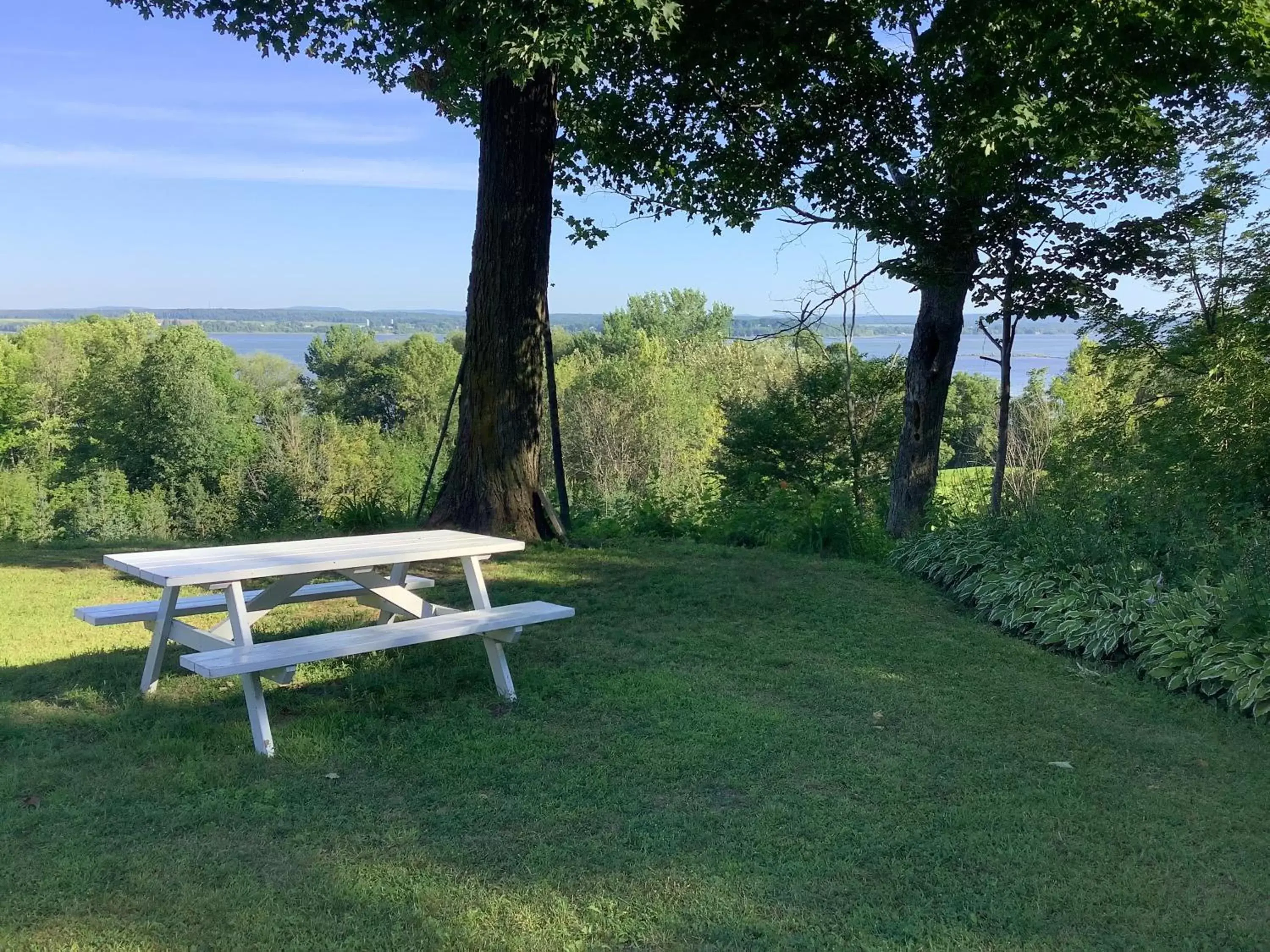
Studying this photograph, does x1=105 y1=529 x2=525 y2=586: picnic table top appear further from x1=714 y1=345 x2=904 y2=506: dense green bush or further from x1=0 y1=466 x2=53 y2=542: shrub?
x1=0 y1=466 x2=53 y2=542: shrub

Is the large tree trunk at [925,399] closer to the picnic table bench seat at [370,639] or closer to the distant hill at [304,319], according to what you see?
the picnic table bench seat at [370,639]

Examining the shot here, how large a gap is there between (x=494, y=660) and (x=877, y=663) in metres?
2.29

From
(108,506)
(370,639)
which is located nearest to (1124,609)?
(370,639)

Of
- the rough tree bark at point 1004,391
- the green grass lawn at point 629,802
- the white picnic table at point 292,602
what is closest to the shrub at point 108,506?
the rough tree bark at point 1004,391

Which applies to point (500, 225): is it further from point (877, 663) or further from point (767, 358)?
point (767, 358)

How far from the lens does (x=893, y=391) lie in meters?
20.5

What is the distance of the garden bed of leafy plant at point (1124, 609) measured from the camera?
203 inches

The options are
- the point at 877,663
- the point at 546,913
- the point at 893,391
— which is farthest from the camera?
the point at 893,391

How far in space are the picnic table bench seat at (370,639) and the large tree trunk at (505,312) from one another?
10.5ft

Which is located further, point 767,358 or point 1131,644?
point 767,358

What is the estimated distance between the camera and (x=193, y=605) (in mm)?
4676

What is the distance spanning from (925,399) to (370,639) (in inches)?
333

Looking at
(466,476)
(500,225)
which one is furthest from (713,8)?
(466,476)

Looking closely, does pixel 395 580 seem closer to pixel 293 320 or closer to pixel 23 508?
pixel 23 508
